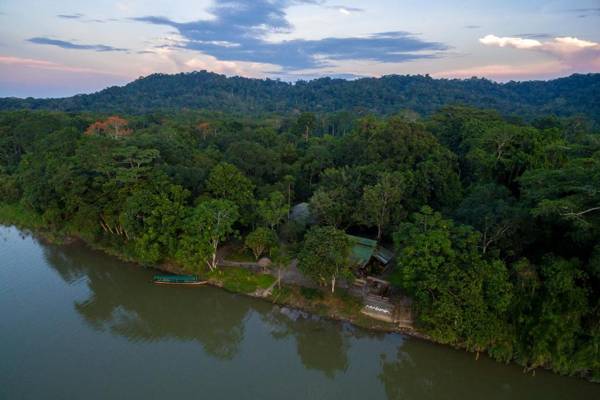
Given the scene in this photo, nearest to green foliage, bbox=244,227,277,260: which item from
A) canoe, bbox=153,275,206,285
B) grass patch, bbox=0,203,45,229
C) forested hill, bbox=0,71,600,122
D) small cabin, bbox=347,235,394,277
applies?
canoe, bbox=153,275,206,285

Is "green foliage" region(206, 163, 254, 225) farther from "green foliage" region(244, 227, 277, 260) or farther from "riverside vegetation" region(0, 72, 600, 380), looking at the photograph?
"green foliage" region(244, 227, 277, 260)

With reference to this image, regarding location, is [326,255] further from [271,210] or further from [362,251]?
[271,210]

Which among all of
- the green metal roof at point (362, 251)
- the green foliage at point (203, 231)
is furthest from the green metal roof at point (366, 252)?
the green foliage at point (203, 231)

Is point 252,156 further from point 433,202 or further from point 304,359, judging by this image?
point 304,359

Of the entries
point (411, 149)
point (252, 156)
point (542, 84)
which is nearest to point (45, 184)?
point (252, 156)

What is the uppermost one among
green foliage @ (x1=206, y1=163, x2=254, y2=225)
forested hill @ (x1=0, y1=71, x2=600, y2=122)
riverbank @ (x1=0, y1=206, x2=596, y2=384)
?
forested hill @ (x1=0, y1=71, x2=600, y2=122)

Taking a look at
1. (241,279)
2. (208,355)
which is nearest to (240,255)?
(241,279)
